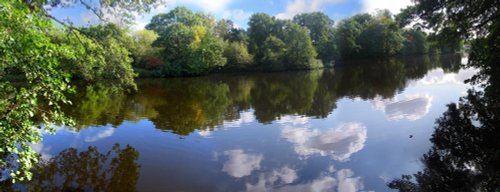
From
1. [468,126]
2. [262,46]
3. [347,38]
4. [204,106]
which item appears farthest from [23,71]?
[347,38]

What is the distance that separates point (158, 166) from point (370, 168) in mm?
7236

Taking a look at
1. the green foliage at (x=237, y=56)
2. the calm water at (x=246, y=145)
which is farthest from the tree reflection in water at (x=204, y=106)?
the green foliage at (x=237, y=56)

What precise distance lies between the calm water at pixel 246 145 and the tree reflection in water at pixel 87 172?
0.11ft

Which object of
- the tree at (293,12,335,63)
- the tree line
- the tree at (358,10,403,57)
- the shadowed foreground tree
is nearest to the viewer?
the shadowed foreground tree

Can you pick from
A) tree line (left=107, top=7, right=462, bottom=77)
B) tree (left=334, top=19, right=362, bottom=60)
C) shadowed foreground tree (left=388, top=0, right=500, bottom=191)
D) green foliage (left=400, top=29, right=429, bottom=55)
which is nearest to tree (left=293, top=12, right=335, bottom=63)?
tree line (left=107, top=7, right=462, bottom=77)

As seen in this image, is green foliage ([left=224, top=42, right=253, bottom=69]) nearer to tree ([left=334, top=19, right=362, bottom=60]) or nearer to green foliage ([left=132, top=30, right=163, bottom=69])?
green foliage ([left=132, top=30, right=163, bottom=69])

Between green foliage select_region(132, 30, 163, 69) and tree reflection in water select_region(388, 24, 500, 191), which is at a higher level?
green foliage select_region(132, 30, 163, 69)

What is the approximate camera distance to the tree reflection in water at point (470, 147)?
880cm

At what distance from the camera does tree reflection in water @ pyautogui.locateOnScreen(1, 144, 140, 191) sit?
33.3ft

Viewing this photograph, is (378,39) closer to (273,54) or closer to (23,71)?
(273,54)

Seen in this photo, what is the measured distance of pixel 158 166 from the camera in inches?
478

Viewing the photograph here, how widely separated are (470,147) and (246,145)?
805cm

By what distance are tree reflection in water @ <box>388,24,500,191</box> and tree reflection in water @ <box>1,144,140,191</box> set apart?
26.9ft

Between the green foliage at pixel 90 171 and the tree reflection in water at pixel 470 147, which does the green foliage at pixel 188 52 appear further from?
the tree reflection in water at pixel 470 147
